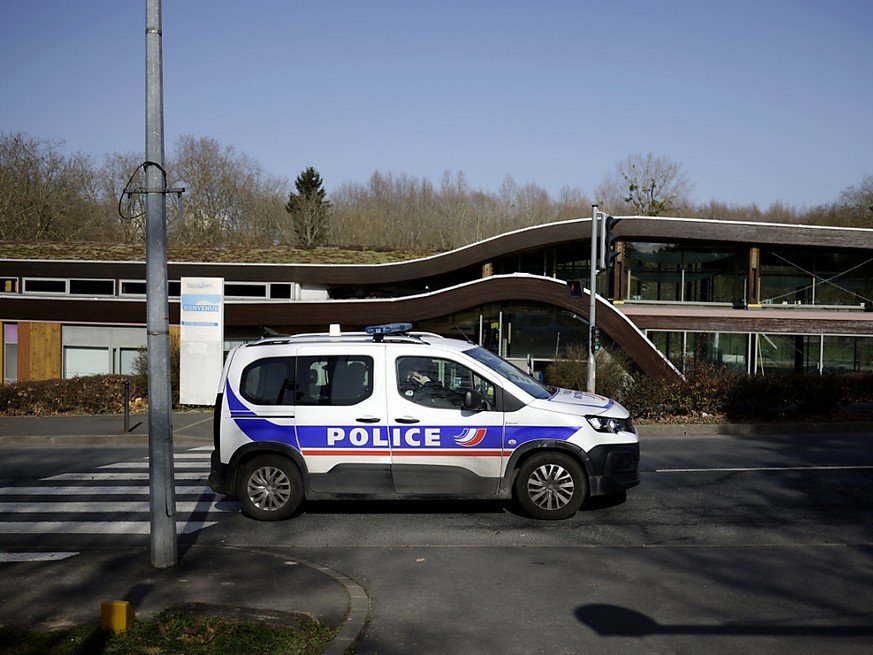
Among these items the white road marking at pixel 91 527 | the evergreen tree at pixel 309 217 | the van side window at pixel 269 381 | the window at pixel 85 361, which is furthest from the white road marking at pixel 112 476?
the evergreen tree at pixel 309 217

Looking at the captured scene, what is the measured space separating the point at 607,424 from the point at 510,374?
4.38ft

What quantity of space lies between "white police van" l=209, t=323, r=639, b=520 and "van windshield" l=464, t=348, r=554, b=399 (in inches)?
4.4

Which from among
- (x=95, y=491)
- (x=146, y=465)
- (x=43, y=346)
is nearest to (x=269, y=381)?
(x=95, y=491)

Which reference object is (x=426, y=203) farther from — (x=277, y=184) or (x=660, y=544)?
(x=660, y=544)

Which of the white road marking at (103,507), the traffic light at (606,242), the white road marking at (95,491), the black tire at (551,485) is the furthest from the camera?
the traffic light at (606,242)

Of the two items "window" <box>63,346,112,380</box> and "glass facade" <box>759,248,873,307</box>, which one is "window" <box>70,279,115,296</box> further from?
"glass facade" <box>759,248,873,307</box>

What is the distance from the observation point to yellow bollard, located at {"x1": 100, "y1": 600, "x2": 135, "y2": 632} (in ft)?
20.1

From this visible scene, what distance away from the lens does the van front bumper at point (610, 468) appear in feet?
32.2

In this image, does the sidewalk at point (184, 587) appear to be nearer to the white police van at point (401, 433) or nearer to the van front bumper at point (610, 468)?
the white police van at point (401, 433)

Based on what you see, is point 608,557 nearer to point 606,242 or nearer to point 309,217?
point 606,242

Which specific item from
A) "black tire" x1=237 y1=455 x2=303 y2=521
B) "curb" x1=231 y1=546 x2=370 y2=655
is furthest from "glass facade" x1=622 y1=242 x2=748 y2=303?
"curb" x1=231 y1=546 x2=370 y2=655

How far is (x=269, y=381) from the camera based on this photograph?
33.7 ft

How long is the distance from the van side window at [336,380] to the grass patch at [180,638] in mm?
3887

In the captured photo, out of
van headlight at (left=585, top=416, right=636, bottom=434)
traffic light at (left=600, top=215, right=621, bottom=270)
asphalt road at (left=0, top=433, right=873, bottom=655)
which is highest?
traffic light at (left=600, top=215, right=621, bottom=270)
